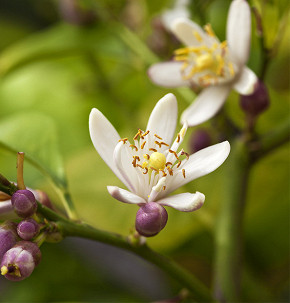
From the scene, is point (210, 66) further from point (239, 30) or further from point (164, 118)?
point (164, 118)

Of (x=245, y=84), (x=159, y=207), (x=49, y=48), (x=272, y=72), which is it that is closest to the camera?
(x=159, y=207)

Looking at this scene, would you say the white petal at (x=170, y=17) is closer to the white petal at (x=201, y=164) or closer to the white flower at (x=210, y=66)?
the white flower at (x=210, y=66)

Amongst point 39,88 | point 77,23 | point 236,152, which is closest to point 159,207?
point 236,152

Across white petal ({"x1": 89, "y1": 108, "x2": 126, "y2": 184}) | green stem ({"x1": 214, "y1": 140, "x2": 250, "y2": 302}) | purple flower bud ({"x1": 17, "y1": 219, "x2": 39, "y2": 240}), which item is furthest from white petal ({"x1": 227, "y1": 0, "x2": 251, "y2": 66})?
purple flower bud ({"x1": 17, "y1": 219, "x2": 39, "y2": 240})

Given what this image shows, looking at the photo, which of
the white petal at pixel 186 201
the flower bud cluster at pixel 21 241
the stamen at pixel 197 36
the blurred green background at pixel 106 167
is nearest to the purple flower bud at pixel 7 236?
the flower bud cluster at pixel 21 241

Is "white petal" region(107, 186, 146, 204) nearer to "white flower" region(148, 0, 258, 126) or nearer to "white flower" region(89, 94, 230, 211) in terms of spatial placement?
"white flower" region(89, 94, 230, 211)

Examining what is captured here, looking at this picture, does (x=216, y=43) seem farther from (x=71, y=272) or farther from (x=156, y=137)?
(x=71, y=272)

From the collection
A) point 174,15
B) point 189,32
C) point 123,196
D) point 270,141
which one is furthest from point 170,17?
point 123,196
